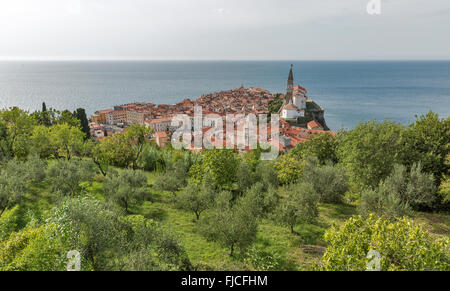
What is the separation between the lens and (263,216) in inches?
524

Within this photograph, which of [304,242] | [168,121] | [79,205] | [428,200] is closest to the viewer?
[79,205]

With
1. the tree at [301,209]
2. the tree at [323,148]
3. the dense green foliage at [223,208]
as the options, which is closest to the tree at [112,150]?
the dense green foliage at [223,208]

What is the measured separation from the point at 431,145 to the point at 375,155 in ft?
11.9

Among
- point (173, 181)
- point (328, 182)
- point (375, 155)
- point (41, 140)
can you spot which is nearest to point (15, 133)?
point (41, 140)

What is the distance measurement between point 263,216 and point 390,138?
8647 millimetres

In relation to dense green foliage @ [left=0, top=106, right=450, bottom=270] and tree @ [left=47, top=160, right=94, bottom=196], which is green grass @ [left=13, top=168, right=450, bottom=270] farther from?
tree @ [left=47, top=160, right=94, bottom=196]

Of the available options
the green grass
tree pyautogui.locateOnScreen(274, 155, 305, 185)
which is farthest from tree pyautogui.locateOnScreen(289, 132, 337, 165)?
the green grass

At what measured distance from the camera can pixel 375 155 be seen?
49.3 ft

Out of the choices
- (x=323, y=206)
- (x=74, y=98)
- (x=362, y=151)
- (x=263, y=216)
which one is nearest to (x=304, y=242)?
(x=263, y=216)

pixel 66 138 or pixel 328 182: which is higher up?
pixel 66 138

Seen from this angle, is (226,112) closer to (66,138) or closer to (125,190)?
(66,138)

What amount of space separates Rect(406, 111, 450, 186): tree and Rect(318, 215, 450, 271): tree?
1088 centimetres

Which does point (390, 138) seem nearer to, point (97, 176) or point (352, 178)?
point (352, 178)

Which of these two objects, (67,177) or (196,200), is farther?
(67,177)
